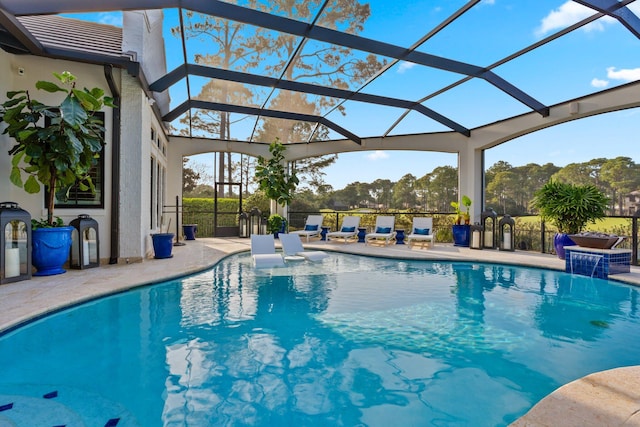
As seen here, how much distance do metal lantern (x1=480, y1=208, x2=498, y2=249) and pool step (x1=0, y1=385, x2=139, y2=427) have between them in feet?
33.6

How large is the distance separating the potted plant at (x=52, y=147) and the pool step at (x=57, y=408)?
12.5 ft

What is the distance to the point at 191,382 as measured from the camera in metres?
2.79

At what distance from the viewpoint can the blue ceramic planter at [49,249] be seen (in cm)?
567

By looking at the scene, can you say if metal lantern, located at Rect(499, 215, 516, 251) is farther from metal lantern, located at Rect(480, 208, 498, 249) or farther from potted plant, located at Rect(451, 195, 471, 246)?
potted plant, located at Rect(451, 195, 471, 246)

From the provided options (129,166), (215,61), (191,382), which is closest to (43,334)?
(191,382)

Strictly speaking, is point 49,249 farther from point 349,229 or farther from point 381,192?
point 381,192

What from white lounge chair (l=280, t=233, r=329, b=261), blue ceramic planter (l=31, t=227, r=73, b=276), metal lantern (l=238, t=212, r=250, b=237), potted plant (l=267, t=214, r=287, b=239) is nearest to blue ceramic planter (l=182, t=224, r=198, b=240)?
metal lantern (l=238, t=212, r=250, b=237)

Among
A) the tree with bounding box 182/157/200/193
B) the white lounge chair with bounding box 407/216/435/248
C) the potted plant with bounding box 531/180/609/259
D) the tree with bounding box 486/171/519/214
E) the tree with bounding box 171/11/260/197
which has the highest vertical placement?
the tree with bounding box 171/11/260/197

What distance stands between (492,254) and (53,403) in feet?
30.6

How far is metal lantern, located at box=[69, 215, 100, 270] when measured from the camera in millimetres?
6398

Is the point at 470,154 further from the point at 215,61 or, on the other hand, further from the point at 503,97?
the point at 215,61

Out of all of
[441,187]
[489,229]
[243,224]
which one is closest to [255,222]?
[243,224]

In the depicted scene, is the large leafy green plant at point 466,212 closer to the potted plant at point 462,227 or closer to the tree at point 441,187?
the potted plant at point 462,227

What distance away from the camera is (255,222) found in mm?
13156
